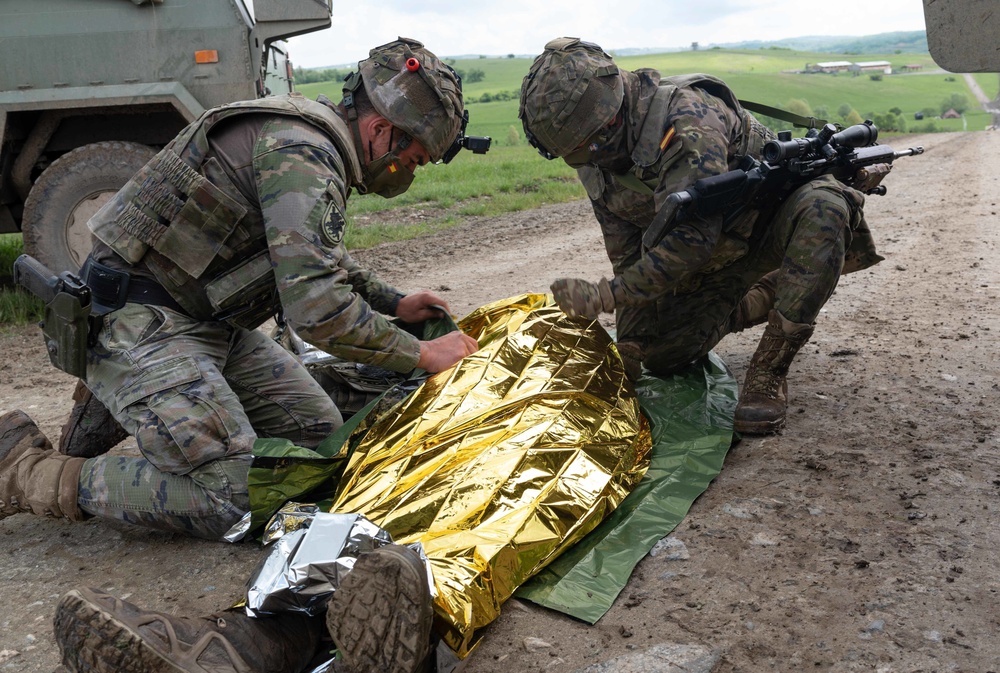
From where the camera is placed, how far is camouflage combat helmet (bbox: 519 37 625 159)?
3.11 meters

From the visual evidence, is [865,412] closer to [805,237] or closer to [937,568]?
[805,237]

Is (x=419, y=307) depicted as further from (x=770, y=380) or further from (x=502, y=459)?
(x=770, y=380)

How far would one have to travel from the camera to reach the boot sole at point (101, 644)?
70.8 inches

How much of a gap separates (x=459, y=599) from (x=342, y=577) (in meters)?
0.29

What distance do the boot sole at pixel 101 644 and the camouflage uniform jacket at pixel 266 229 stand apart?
991 millimetres

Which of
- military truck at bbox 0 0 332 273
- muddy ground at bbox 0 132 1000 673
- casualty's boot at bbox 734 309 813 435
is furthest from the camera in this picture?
military truck at bbox 0 0 332 273

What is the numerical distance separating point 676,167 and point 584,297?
0.58m

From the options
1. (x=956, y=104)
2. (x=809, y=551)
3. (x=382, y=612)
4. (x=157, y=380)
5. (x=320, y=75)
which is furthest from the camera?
(x=320, y=75)

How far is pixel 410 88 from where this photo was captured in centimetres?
269

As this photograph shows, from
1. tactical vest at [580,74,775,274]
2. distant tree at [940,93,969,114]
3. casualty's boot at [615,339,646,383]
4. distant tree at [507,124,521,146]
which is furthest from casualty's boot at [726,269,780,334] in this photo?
distant tree at [940,93,969,114]

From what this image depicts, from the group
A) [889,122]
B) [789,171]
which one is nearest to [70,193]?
[789,171]

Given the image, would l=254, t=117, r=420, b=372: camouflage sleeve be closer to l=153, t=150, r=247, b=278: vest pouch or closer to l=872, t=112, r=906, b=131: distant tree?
l=153, t=150, r=247, b=278: vest pouch

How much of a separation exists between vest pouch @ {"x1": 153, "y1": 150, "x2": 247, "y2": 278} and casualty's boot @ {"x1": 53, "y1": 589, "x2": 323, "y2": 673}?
3.70ft

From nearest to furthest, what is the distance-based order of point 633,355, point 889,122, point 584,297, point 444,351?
point 444,351, point 584,297, point 633,355, point 889,122
